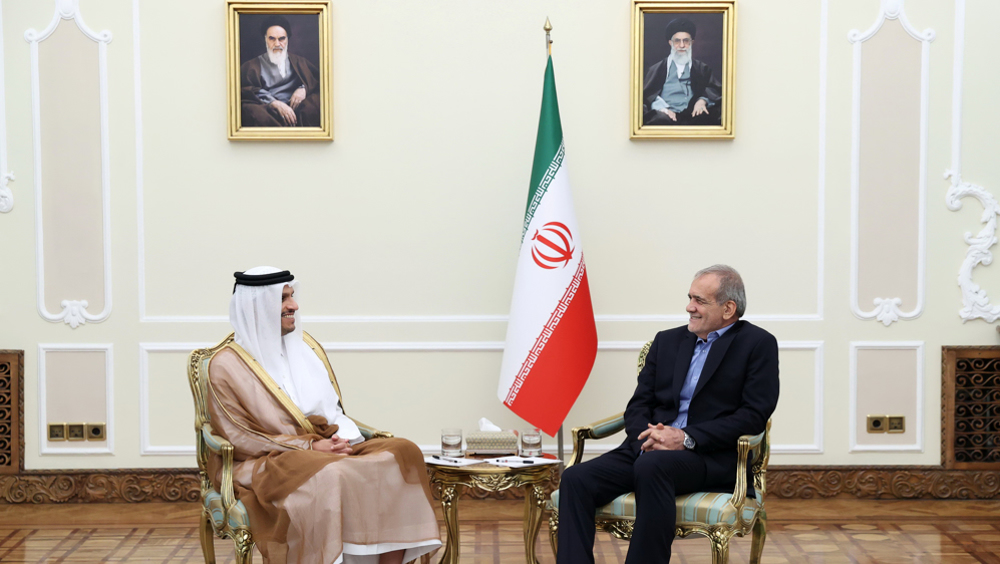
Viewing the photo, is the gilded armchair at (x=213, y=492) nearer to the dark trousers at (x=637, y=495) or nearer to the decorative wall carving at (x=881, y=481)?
the dark trousers at (x=637, y=495)

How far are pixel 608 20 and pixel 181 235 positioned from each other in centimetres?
259

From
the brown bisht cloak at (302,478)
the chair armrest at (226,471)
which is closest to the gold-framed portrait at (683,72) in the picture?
the brown bisht cloak at (302,478)

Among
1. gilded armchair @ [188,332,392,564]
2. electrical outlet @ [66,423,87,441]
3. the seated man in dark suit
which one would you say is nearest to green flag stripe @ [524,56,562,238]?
the seated man in dark suit

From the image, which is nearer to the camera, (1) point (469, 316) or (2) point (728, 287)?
(2) point (728, 287)

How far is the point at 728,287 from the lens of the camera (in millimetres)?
3189

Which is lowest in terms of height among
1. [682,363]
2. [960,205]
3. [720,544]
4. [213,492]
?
[720,544]

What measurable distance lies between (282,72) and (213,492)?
7.63 ft

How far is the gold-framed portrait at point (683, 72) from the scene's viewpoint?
4.45m

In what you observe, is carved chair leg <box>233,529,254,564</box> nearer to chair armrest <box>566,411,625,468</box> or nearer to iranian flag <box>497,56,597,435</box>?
chair armrest <box>566,411,625,468</box>

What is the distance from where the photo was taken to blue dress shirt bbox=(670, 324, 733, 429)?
3.24m

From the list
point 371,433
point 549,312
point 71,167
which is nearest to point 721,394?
point 549,312

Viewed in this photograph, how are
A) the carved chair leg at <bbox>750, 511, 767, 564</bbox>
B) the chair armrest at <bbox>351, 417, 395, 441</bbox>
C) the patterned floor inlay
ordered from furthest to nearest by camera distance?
the patterned floor inlay
the chair armrest at <bbox>351, 417, 395, 441</bbox>
the carved chair leg at <bbox>750, 511, 767, 564</bbox>

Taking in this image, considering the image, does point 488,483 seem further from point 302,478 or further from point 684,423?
point 684,423

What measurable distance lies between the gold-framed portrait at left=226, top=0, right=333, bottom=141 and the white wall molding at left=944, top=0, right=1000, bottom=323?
3.37 metres
